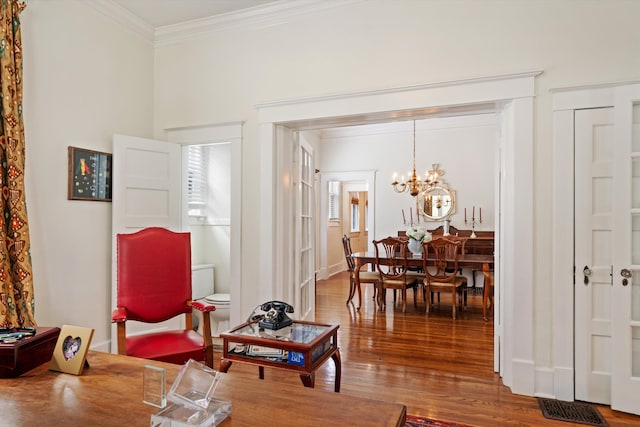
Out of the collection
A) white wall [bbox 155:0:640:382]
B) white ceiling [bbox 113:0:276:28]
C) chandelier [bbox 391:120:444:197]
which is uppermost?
white ceiling [bbox 113:0:276:28]

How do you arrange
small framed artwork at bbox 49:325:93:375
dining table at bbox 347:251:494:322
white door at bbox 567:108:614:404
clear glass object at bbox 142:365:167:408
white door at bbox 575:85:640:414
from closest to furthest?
clear glass object at bbox 142:365:167:408 → small framed artwork at bbox 49:325:93:375 → white door at bbox 575:85:640:414 → white door at bbox 567:108:614:404 → dining table at bbox 347:251:494:322

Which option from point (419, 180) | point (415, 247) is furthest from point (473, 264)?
point (419, 180)

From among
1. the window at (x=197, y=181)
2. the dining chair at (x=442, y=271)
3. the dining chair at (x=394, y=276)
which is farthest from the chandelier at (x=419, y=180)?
the window at (x=197, y=181)

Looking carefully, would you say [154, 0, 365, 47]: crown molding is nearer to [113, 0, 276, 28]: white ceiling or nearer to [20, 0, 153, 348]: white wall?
[113, 0, 276, 28]: white ceiling

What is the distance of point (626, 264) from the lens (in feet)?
7.98

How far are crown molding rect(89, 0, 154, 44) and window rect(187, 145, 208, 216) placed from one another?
1266 mm

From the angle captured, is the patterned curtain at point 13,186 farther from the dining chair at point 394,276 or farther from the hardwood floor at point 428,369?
the dining chair at point 394,276

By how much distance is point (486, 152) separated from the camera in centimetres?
703

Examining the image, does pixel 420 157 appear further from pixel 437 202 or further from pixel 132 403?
pixel 132 403

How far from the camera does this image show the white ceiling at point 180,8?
332 cm

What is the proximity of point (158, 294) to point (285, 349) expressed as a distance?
1.12m

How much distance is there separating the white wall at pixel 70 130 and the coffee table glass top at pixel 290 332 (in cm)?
164

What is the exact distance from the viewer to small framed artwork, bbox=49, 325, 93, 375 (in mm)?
1426

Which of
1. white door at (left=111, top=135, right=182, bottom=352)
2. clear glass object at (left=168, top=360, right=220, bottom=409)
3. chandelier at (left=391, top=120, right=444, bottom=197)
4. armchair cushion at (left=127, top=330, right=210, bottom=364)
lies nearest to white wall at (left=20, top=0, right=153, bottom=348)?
white door at (left=111, top=135, right=182, bottom=352)
